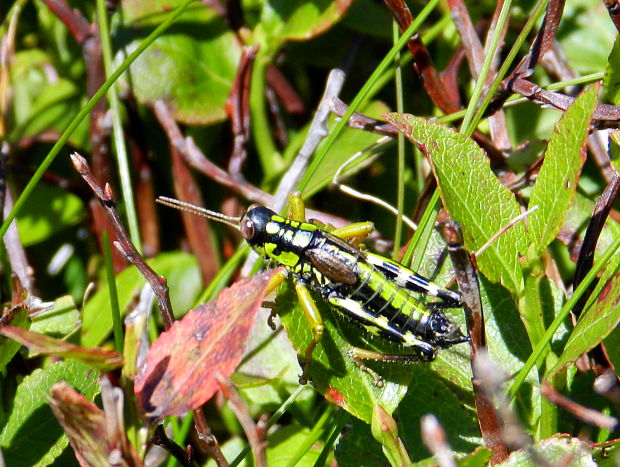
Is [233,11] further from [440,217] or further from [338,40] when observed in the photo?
[440,217]

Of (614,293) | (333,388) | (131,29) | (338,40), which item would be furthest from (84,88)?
(614,293)

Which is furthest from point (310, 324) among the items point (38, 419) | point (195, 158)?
point (195, 158)

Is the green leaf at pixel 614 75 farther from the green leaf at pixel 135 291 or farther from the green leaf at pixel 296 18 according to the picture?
the green leaf at pixel 135 291

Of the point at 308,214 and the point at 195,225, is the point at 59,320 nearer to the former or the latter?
the point at 195,225

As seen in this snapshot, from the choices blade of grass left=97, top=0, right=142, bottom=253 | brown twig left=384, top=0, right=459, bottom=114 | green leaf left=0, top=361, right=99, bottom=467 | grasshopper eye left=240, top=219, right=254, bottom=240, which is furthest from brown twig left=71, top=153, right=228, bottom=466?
brown twig left=384, top=0, right=459, bottom=114

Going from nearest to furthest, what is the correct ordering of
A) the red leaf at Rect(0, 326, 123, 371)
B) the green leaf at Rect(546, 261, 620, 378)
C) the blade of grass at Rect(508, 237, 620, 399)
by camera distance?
1. the red leaf at Rect(0, 326, 123, 371)
2. the green leaf at Rect(546, 261, 620, 378)
3. the blade of grass at Rect(508, 237, 620, 399)

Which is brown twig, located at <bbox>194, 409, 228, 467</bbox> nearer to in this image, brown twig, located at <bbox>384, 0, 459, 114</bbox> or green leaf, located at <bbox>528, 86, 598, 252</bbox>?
green leaf, located at <bbox>528, 86, 598, 252</bbox>
